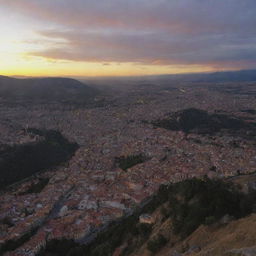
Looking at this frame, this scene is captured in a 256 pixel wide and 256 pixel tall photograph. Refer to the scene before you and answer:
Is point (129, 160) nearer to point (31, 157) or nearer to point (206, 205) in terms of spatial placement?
point (31, 157)

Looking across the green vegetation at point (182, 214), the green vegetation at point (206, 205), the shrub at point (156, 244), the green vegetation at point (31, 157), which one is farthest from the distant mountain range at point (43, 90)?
the shrub at point (156, 244)

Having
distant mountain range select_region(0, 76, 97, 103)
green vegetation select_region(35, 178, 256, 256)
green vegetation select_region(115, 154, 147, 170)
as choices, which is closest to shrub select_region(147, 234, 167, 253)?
green vegetation select_region(35, 178, 256, 256)

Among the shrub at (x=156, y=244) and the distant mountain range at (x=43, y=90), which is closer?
the shrub at (x=156, y=244)

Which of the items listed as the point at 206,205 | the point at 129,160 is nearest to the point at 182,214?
the point at 206,205

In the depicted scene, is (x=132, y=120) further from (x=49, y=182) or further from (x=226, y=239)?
(x=226, y=239)

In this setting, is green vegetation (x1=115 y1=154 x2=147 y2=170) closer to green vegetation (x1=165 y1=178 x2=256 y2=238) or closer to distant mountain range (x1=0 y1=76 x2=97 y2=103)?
green vegetation (x1=165 y1=178 x2=256 y2=238)

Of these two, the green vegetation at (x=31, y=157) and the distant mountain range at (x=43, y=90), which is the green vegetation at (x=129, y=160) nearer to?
the green vegetation at (x=31, y=157)
